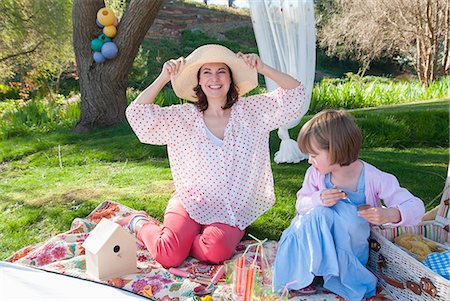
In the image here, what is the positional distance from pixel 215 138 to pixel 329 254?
932 mm

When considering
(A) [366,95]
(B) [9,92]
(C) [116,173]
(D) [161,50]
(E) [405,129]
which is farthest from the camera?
(D) [161,50]

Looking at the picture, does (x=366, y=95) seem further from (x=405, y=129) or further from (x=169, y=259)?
(x=169, y=259)

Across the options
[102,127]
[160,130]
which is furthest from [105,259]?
[102,127]

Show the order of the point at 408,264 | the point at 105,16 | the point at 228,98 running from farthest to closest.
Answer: the point at 105,16 < the point at 228,98 < the point at 408,264

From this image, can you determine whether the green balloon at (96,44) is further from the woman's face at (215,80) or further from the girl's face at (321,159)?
the girl's face at (321,159)

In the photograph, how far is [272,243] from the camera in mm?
2777

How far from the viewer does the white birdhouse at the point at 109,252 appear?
2.26 meters

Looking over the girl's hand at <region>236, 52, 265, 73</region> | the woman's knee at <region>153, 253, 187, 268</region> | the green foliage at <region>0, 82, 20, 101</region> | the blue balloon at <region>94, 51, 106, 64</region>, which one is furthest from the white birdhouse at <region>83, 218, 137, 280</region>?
the green foliage at <region>0, 82, 20, 101</region>

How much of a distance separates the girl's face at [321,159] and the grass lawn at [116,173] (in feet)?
2.73

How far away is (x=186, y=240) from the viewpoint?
100 inches

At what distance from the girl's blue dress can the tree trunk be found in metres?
4.43

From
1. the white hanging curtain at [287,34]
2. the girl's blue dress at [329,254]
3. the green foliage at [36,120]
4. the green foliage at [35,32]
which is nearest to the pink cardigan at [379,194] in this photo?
the girl's blue dress at [329,254]

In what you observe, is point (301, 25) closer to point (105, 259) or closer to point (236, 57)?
point (236, 57)

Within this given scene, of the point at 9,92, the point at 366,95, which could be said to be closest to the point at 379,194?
the point at 366,95
